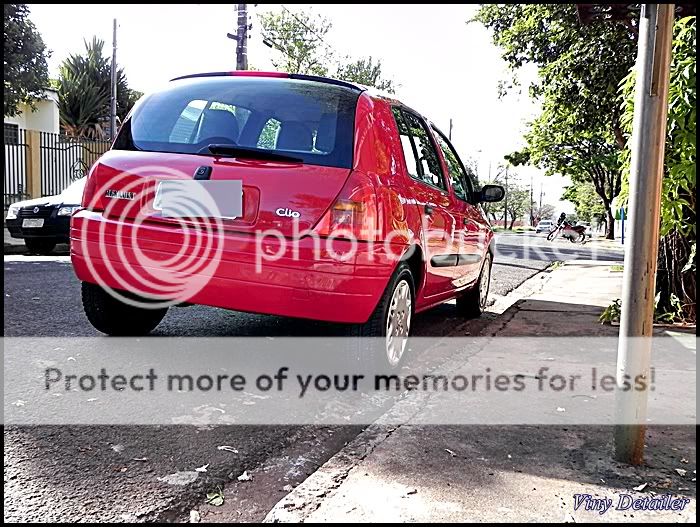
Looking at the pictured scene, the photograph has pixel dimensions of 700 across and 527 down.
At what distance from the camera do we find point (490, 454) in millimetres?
2975

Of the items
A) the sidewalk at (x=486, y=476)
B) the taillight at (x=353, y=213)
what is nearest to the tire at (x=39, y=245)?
the taillight at (x=353, y=213)

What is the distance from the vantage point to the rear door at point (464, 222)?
5.48m

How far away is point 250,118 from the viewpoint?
4035mm

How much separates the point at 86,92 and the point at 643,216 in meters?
32.7

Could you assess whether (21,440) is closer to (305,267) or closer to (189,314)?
(305,267)

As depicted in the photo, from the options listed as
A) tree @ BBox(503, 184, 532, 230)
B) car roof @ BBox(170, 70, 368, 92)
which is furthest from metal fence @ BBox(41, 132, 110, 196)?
tree @ BBox(503, 184, 532, 230)

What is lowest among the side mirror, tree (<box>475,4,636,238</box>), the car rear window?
the side mirror

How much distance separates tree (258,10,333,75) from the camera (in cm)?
2803

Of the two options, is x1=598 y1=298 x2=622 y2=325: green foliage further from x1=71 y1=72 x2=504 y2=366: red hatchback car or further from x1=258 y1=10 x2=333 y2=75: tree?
x1=258 y1=10 x2=333 y2=75: tree

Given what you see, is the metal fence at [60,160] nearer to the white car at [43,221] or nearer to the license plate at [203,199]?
the white car at [43,221]

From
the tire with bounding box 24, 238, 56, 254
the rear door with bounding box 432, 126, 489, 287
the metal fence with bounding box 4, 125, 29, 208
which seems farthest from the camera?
the metal fence with bounding box 4, 125, 29, 208

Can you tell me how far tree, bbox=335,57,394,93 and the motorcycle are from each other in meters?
11.0

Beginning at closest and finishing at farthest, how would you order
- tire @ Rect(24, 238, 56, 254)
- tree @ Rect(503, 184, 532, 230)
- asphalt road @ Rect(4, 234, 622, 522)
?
asphalt road @ Rect(4, 234, 622, 522) < tire @ Rect(24, 238, 56, 254) < tree @ Rect(503, 184, 532, 230)

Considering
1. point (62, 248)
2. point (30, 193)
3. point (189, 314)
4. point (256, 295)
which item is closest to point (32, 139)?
point (30, 193)
